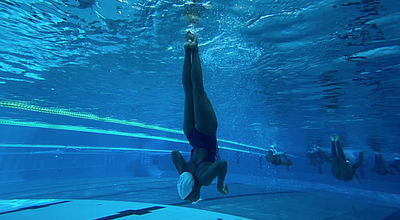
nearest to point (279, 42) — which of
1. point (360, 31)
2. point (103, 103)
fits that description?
point (360, 31)

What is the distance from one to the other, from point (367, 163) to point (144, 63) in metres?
37.2

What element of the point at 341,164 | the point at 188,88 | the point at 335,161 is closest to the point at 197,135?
the point at 188,88

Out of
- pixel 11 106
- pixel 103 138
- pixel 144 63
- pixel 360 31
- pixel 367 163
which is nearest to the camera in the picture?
pixel 360 31

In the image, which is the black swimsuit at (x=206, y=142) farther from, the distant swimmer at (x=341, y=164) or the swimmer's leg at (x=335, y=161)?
the swimmer's leg at (x=335, y=161)

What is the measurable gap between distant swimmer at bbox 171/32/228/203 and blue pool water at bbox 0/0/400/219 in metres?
2.84

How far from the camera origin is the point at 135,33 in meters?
8.28

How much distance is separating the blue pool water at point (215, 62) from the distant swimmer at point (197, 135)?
284cm

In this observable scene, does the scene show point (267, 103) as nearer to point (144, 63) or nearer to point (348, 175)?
point (348, 175)

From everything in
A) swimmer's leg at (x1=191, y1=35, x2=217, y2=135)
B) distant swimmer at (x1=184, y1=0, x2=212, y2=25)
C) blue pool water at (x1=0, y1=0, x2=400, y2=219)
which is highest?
distant swimmer at (x1=184, y1=0, x2=212, y2=25)

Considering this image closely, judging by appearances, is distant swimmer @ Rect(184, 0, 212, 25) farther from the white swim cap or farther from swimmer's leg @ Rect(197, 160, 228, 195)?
the white swim cap

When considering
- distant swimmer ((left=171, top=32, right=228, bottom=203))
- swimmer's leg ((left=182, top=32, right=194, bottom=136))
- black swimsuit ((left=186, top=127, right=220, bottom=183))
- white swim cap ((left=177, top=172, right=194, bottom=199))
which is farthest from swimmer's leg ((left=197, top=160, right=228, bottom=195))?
swimmer's leg ((left=182, top=32, right=194, bottom=136))

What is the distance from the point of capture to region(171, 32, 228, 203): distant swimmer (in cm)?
471

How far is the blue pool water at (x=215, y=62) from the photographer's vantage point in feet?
22.9

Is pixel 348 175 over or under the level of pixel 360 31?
under
